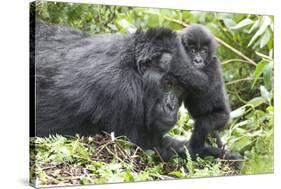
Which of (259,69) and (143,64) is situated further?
(259,69)

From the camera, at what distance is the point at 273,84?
3.64 meters

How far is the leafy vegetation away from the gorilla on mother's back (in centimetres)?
6

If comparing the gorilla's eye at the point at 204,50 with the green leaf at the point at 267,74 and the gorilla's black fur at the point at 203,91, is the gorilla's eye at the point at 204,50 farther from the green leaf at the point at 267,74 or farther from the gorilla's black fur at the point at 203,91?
the green leaf at the point at 267,74

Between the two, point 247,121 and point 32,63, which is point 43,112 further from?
point 247,121

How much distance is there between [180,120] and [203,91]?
0.67 ft

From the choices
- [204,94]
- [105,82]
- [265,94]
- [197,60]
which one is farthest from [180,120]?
[265,94]

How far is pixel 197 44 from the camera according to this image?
126 inches

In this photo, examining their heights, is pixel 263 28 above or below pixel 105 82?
above

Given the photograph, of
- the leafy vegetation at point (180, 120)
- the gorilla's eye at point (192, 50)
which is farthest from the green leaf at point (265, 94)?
the gorilla's eye at point (192, 50)

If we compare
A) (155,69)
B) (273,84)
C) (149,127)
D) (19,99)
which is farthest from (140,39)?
(273,84)

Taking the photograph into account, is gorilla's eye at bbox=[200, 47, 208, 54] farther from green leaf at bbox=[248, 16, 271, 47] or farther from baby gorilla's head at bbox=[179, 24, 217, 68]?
green leaf at bbox=[248, 16, 271, 47]

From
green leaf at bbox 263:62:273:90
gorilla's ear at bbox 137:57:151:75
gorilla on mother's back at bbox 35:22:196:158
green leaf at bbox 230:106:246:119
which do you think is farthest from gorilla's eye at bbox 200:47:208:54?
green leaf at bbox 263:62:273:90

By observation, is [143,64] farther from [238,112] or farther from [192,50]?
[238,112]

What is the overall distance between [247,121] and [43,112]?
4.13 ft
